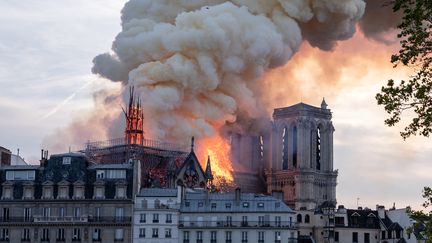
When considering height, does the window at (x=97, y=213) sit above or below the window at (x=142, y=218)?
above

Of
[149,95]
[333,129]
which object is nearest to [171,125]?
[149,95]

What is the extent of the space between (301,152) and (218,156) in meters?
23.5

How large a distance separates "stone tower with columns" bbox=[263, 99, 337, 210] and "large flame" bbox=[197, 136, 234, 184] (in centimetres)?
1554

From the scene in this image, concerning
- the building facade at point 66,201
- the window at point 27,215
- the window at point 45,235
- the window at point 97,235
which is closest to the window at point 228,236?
the building facade at point 66,201

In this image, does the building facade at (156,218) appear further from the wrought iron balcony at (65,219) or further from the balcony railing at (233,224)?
the wrought iron balcony at (65,219)

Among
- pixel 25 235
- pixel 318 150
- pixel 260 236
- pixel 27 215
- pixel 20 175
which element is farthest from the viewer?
pixel 318 150

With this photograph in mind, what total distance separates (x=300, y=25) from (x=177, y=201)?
45.8m

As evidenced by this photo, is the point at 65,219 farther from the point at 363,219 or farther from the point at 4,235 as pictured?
the point at 363,219

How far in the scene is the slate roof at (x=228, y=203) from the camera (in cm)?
8262

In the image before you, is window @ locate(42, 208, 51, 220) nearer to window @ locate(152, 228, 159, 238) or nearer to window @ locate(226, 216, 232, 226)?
window @ locate(152, 228, 159, 238)

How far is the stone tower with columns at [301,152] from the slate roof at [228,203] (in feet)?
188

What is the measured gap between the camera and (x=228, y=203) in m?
83.3

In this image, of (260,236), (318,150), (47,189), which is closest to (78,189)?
(47,189)

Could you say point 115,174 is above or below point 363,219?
above
